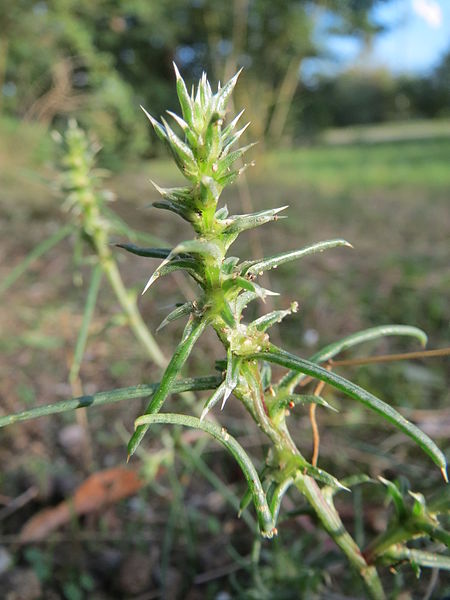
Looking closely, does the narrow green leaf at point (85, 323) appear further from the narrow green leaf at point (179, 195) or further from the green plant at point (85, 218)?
the narrow green leaf at point (179, 195)

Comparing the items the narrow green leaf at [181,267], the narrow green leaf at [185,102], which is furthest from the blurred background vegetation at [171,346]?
the narrow green leaf at [185,102]

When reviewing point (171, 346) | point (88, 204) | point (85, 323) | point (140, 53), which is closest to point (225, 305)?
point (85, 323)

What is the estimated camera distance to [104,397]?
0.50 meters

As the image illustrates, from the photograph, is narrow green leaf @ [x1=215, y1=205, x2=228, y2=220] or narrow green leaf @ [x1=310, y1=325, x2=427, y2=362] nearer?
narrow green leaf @ [x1=215, y1=205, x2=228, y2=220]

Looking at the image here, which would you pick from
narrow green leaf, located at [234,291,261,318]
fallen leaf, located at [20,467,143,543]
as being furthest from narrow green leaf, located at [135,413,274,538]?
fallen leaf, located at [20,467,143,543]

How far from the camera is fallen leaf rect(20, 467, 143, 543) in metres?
1.23

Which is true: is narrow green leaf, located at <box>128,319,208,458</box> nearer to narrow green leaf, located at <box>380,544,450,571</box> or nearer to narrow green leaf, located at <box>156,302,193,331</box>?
narrow green leaf, located at <box>156,302,193,331</box>

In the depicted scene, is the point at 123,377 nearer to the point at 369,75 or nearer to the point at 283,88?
the point at 283,88

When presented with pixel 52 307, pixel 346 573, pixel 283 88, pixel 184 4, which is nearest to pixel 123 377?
pixel 52 307

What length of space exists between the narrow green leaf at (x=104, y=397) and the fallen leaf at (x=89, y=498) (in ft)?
2.69

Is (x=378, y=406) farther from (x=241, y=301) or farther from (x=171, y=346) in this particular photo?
(x=171, y=346)

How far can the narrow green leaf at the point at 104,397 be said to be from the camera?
48 cm

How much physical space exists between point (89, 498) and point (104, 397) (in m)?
0.92

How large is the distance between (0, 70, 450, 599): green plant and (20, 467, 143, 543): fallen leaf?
2.75ft
